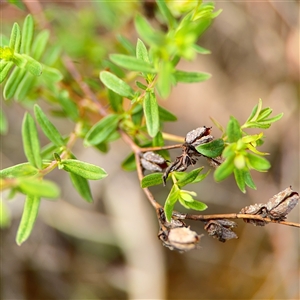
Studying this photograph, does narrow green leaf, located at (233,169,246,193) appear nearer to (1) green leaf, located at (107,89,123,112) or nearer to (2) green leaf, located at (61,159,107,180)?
(2) green leaf, located at (61,159,107,180)

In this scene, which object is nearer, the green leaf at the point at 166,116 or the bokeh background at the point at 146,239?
the green leaf at the point at 166,116

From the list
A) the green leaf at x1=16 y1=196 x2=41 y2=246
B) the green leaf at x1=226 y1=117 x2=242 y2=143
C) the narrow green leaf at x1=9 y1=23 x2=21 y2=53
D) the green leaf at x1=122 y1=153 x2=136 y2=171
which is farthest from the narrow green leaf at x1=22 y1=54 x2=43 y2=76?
the green leaf at x1=226 y1=117 x2=242 y2=143

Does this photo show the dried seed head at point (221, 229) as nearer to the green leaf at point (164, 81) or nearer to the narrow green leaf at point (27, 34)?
the green leaf at point (164, 81)

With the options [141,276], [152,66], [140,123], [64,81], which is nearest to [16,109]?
[64,81]

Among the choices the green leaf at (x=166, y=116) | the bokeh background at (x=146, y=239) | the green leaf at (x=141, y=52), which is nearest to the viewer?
the green leaf at (x=141, y=52)

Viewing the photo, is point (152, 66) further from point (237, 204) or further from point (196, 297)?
point (196, 297)

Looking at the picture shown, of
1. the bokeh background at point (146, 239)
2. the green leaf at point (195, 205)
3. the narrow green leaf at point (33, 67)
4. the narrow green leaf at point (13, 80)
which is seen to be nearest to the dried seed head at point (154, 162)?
the green leaf at point (195, 205)
